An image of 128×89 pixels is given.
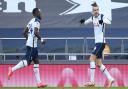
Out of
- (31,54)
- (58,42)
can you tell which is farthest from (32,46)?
(58,42)

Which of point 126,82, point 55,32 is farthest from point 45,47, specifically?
point 126,82

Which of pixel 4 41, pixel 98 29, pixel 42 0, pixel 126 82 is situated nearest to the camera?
pixel 98 29

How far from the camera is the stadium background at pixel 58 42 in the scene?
19.5 metres

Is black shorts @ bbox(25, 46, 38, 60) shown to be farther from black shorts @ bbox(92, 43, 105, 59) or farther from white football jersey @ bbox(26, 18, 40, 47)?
black shorts @ bbox(92, 43, 105, 59)

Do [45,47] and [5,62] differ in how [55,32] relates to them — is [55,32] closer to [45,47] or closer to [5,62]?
[45,47]

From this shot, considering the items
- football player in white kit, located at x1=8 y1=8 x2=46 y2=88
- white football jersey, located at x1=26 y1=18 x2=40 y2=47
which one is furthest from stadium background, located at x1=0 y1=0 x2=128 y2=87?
white football jersey, located at x1=26 y1=18 x2=40 y2=47

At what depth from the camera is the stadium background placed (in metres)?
19.5

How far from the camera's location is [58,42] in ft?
68.3

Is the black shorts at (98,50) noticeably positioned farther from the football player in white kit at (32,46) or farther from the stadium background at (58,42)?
the stadium background at (58,42)

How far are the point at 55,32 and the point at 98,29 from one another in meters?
4.22

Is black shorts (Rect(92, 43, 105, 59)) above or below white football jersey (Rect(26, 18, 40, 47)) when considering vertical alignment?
below

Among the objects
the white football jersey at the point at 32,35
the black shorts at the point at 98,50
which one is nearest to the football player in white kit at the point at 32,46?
the white football jersey at the point at 32,35

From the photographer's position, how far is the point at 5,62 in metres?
19.9

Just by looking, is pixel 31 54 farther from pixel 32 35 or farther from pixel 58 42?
pixel 58 42
